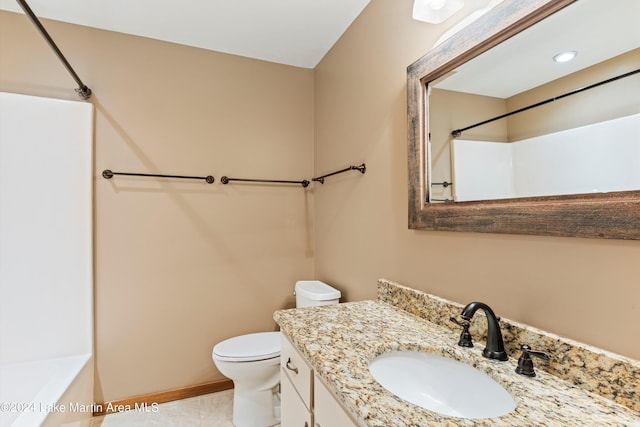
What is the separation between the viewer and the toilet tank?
189 centimetres

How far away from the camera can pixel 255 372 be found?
180cm

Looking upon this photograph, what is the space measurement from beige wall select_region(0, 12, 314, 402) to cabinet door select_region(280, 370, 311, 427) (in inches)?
43.9

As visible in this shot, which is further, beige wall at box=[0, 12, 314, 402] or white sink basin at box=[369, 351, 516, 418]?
beige wall at box=[0, 12, 314, 402]

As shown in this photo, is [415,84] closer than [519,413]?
No

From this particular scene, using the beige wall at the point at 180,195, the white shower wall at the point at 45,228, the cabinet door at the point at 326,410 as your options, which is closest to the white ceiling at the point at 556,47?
the cabinet door at the point at 326,410

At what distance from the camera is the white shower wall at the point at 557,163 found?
28.3 inches

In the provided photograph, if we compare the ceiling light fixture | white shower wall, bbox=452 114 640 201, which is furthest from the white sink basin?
the ceiling light fixture

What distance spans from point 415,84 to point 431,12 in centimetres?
26

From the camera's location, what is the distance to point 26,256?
72.2 inches

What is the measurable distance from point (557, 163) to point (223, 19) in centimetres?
196

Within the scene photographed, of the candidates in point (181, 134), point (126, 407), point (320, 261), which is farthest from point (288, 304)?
point (181, 134)

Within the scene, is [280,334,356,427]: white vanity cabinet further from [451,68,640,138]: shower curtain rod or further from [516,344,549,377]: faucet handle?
[451,68,640,138]: shower curtain rod

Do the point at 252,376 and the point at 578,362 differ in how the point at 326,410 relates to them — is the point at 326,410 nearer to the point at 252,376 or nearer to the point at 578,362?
the point at 578,362

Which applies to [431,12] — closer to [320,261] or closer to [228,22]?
[228,22]
